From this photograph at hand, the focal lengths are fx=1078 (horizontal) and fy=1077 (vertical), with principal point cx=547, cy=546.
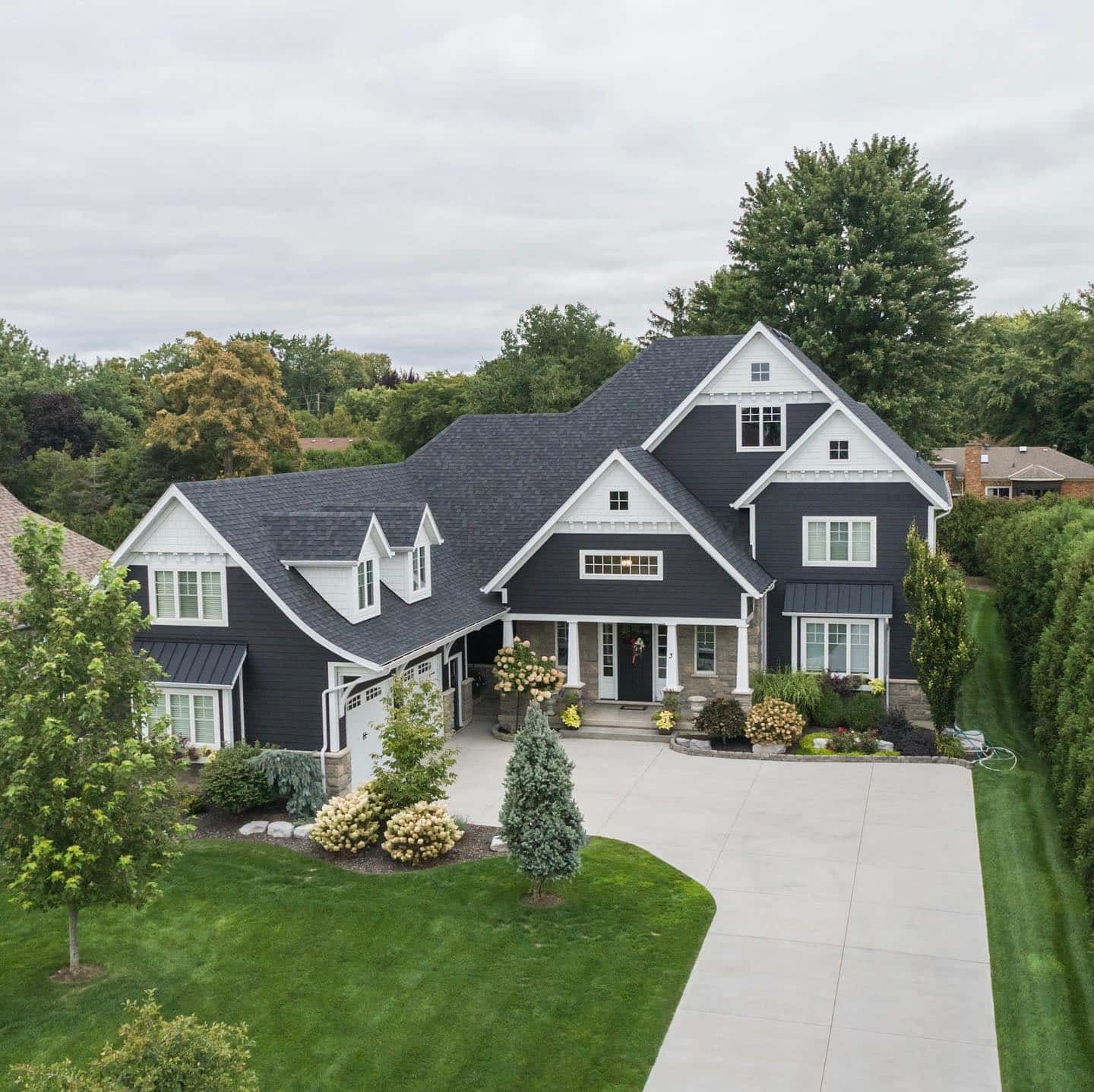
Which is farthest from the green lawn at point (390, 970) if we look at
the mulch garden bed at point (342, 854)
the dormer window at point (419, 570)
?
the dormer window at point (419, 570)

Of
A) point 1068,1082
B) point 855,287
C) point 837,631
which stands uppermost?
point 855,287

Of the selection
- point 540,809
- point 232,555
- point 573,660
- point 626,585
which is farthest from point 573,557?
point 540,809

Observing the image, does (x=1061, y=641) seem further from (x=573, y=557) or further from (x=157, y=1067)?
(x=157, y=1067)

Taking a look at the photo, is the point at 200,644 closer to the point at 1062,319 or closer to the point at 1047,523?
the point at 1047,523

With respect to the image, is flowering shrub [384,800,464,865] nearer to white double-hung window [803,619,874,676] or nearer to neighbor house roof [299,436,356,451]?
white double-hung window [803,619,874,676]

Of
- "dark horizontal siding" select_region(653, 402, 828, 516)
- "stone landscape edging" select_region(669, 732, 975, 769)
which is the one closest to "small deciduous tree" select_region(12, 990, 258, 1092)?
"stone landscape edging" select_region(669, 732, 975, 769)

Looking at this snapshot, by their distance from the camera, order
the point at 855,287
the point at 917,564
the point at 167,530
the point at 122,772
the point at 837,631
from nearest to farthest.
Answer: the point at 122,772 < the point at 167,530 < the point at 917,564 < the point at 837,631 < the point at 855,287

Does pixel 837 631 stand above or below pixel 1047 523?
below

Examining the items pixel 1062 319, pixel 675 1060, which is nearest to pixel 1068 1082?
pixel 675 1060
